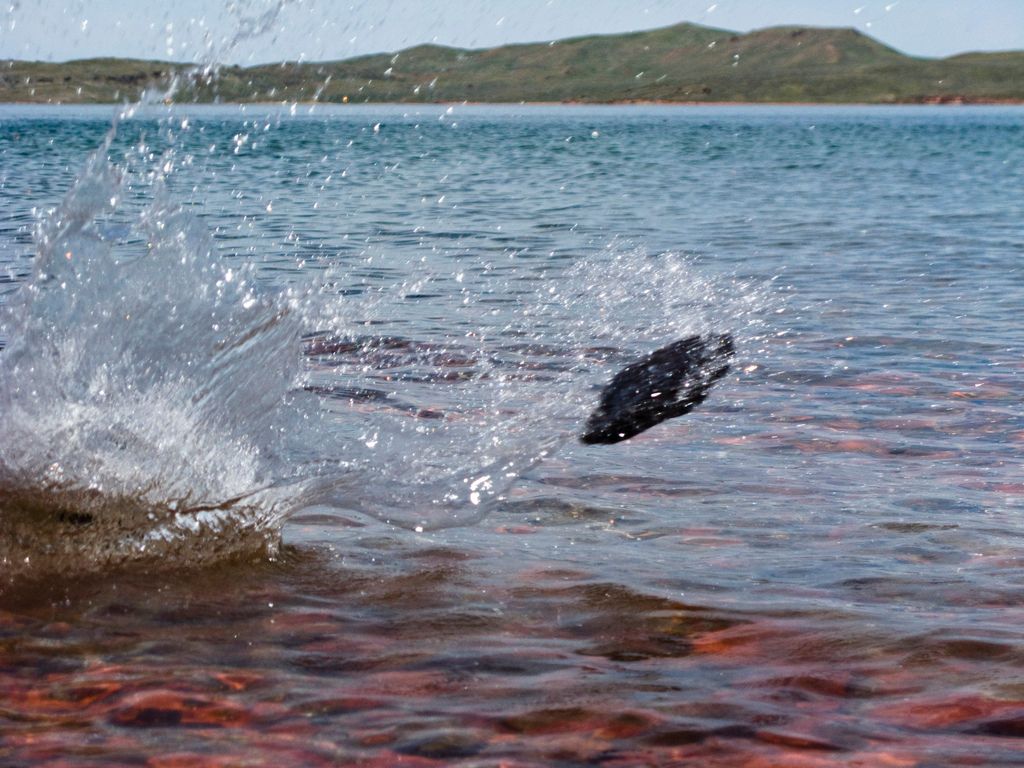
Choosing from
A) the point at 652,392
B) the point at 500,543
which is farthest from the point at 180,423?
the point at 652,392

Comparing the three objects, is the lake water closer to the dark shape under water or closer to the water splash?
the water splash

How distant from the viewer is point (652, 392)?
5.96 m

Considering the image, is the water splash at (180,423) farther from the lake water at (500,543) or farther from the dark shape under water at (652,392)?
the dark shape under water at (652,392)

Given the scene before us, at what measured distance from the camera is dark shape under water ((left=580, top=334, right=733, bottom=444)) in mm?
5914

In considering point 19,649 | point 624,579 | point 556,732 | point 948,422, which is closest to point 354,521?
point 624,579

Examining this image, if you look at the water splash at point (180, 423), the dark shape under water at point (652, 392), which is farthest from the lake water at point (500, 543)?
the dark shape under water at point (652, 392)

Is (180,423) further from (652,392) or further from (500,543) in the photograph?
(652,392)

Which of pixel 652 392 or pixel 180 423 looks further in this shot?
pixel 652 392

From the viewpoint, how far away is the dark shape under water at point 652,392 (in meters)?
5.91

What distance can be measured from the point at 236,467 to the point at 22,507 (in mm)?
780

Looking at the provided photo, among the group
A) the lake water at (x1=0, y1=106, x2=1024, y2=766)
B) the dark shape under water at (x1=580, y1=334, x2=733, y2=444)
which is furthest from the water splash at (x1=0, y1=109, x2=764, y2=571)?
the dark shape under water at (x1=580, y1=334, x2=733, y2=444)

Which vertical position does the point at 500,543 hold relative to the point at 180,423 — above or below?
below

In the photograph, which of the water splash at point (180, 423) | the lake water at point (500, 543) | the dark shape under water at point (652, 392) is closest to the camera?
the lake water at point (500, 543)

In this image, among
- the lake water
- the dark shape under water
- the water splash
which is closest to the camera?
the lake water
